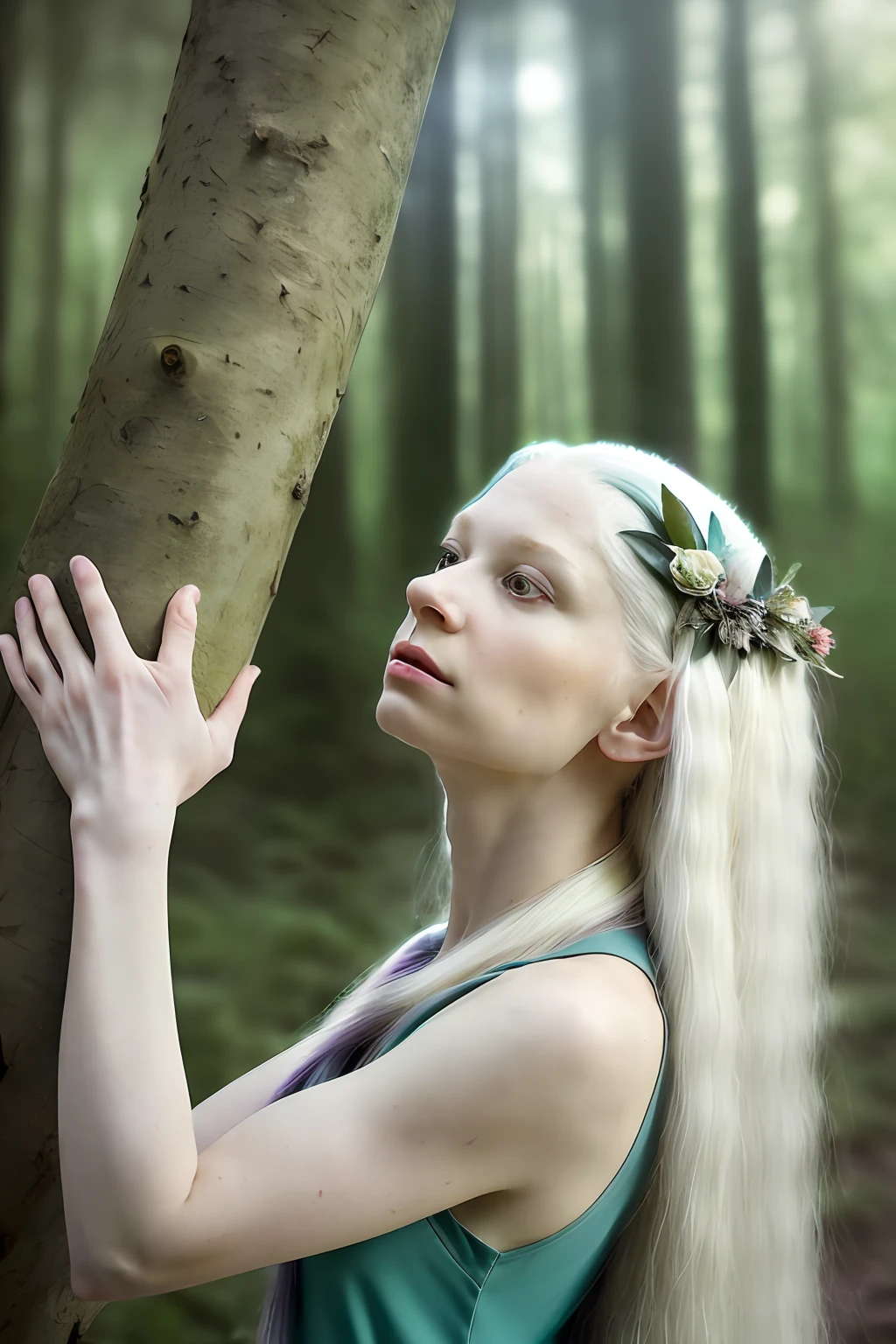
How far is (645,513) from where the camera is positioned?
41.0 inches

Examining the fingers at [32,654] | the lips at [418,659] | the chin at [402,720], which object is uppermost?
the fingers at [32,654]

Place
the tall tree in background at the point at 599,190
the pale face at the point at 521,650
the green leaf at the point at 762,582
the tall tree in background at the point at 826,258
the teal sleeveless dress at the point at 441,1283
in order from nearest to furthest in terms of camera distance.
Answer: the teal sleeveless dress at the point at 441,1283 < the pale face at the point at 521,650 < the green leaf at the point at 762,582 < the tall tree in background at the point at 826,258 < the tall tree in background at the point at 599,190

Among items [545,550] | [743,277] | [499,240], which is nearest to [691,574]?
[545,550]

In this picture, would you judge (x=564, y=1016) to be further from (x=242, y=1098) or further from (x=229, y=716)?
(x=242, y=1098)

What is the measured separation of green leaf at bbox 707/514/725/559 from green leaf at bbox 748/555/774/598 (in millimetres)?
41

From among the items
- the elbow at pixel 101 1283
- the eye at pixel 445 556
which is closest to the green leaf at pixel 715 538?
the eye at pixel 445 556

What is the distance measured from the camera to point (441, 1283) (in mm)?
823

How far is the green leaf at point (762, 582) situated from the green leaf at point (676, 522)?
69mm

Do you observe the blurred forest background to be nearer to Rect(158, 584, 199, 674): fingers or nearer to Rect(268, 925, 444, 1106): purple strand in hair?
Rect(268, 925, 444, 1106): purple strand in hair

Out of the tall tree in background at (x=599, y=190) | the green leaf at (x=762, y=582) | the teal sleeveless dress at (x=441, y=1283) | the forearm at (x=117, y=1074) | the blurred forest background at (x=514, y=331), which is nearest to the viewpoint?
the forearm at (x=117, y=1074)

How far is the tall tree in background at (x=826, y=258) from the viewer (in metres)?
3.08

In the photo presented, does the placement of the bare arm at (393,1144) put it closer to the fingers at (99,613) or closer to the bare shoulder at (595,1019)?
the bare shoulder at (595,1019)

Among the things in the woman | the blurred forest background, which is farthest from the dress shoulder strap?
the blurred forest background

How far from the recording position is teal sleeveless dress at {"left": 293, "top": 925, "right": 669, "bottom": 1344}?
2.68 ft
